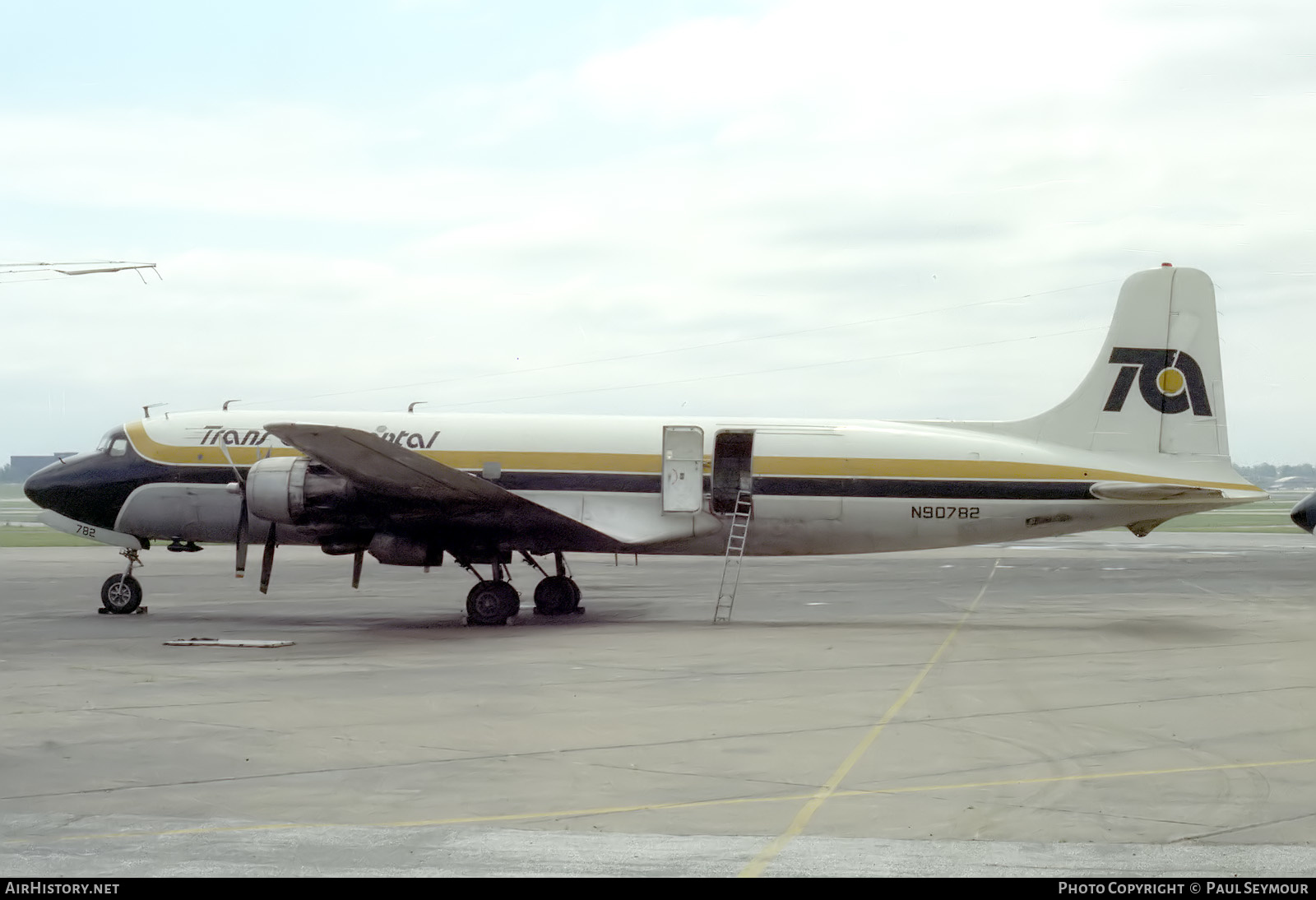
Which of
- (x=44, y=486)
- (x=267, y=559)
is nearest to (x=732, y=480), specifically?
Result: (x=267, y=559)

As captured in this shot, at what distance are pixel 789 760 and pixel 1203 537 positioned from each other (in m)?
49.3

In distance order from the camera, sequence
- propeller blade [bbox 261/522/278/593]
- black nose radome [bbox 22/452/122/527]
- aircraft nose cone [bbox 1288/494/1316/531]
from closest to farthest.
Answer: aircraft nose cone [bbox 1288/494/1316/531]
propeller blade [bbox 261/522/278/593]
black nose radome [bbox 22/452/122/527]

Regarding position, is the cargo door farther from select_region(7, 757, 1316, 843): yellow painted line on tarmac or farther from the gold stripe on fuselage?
select_region(7, 757, 1316, 843): yellow painted line on tarmac

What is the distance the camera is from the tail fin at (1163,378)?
69.2 ft

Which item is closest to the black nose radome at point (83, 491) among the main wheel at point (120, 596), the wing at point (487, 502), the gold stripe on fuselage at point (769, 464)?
the gold stripe on fuselage at point (769, 464)

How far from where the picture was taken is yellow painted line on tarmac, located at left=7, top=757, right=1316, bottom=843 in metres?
7.55

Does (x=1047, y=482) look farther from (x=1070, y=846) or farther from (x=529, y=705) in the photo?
(x=1070, y=846)

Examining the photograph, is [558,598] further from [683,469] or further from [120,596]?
[120,596]

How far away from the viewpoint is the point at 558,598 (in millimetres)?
22703

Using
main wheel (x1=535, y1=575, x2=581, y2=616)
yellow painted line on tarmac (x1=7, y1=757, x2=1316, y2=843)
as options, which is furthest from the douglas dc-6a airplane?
yellow painted line on tarmac (x1=7, y1=757, x2=1316, y2=843)

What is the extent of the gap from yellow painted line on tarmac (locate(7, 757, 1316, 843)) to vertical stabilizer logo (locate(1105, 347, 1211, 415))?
12.5 metres

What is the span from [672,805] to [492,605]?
41.1 ft

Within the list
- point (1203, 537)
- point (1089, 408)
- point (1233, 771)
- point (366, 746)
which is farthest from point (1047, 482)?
point (1203, 537)
